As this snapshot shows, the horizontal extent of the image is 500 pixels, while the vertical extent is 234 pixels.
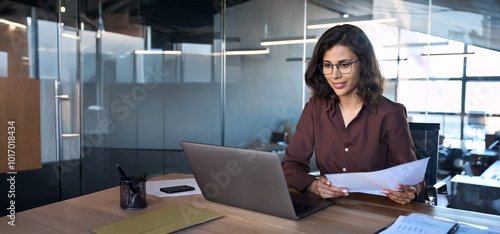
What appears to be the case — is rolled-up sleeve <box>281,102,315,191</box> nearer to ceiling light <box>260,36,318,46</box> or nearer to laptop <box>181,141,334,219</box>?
laptop <box>181,141,334,219</box>

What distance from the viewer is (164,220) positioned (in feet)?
4.25

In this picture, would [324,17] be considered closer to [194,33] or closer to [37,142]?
[194,33]

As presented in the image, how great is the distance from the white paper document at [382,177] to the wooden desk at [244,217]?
0.09m

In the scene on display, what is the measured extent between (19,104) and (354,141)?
3293mm

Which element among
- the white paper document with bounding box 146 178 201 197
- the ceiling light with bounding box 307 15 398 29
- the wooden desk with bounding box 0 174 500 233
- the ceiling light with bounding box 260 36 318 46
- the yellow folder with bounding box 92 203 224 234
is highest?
the ceiling light with bounding box 307 15 398 29

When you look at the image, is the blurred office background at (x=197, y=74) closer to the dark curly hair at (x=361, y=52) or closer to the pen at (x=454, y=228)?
the dark curly hair at (x=361, y=52)

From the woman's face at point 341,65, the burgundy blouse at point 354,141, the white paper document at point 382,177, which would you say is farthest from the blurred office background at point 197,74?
the white paper document at point 382,177

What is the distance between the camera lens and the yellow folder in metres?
1.20

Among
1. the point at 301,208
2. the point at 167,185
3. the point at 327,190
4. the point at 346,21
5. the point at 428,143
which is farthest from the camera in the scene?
the point at 346,21

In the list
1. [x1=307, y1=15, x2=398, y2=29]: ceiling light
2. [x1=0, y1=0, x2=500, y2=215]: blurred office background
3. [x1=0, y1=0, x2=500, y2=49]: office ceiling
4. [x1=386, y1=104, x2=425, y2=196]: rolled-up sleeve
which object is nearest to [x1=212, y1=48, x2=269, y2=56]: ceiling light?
[x1=0, y1=0, x2=500, y2=215]: blurred office background

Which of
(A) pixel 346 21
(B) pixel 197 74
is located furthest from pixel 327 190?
(B) pixel 197 74

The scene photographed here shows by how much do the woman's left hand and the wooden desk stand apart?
1.0 inches

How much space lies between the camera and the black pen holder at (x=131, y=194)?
1.46 meters

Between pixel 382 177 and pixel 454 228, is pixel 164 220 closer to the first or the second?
pixel 382 177
